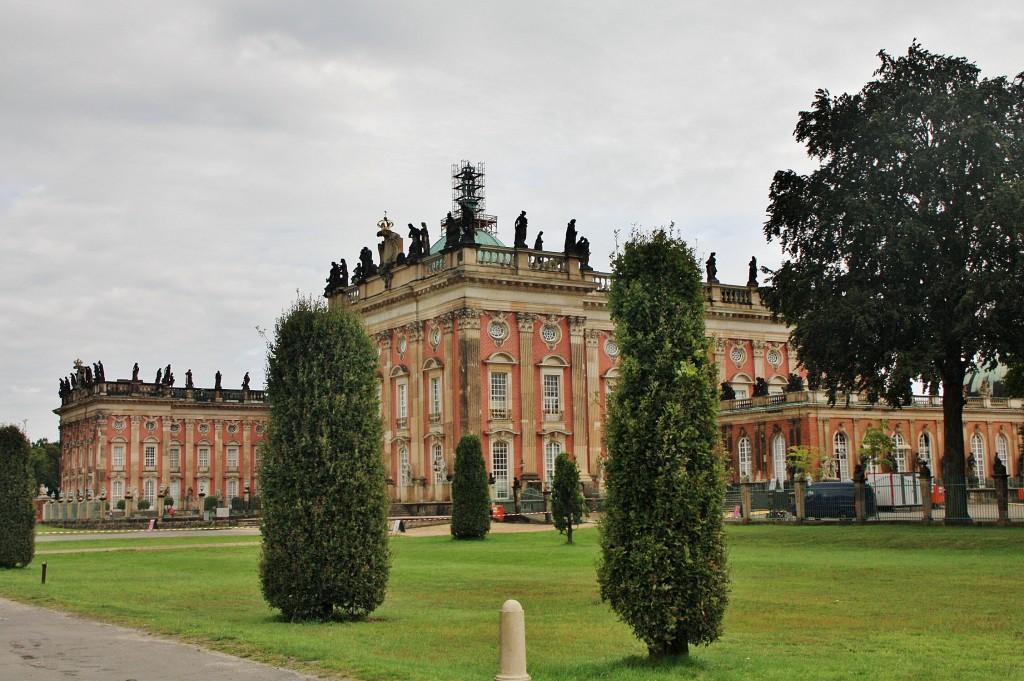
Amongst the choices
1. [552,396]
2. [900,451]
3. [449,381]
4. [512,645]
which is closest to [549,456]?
[552,396]

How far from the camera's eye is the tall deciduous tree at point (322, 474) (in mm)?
15750

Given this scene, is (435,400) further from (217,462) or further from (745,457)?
(217,462)

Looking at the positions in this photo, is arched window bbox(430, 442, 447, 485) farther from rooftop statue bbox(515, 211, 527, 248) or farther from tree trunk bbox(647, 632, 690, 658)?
tree trunk bbox(647, 632, 690, 658)

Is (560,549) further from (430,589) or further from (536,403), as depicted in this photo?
(536,403)

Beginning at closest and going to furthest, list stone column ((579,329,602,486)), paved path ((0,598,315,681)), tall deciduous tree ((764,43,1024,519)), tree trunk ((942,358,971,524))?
paved path ((0,598,315,681)) < tall deciduous tree ((764,43,1024,519)) < tree trunk ((942,358,971,524)) < stone column ((579,329,602,486))

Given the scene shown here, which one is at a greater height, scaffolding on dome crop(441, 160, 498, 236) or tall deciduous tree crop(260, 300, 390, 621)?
scaffolding on dome crop(441, 160, 498, 236)

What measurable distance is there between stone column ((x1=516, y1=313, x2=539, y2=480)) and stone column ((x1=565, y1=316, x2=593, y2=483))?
7.73ft

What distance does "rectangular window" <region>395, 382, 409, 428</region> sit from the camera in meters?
62.2

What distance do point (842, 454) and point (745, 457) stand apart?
5565 mm

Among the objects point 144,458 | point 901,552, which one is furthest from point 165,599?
point 144,458

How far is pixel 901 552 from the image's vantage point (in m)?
26.8

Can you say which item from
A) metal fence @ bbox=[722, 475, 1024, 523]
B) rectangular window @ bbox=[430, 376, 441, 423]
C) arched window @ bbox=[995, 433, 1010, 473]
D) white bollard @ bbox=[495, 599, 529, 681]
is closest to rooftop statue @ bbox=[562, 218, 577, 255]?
rectangular window @ bbox=[430, 376, 441, 423]

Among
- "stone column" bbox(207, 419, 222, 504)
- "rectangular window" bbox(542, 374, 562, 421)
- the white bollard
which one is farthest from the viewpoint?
"stone column" bbox(207, 419, 222, 504)

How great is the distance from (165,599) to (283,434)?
5.27m
